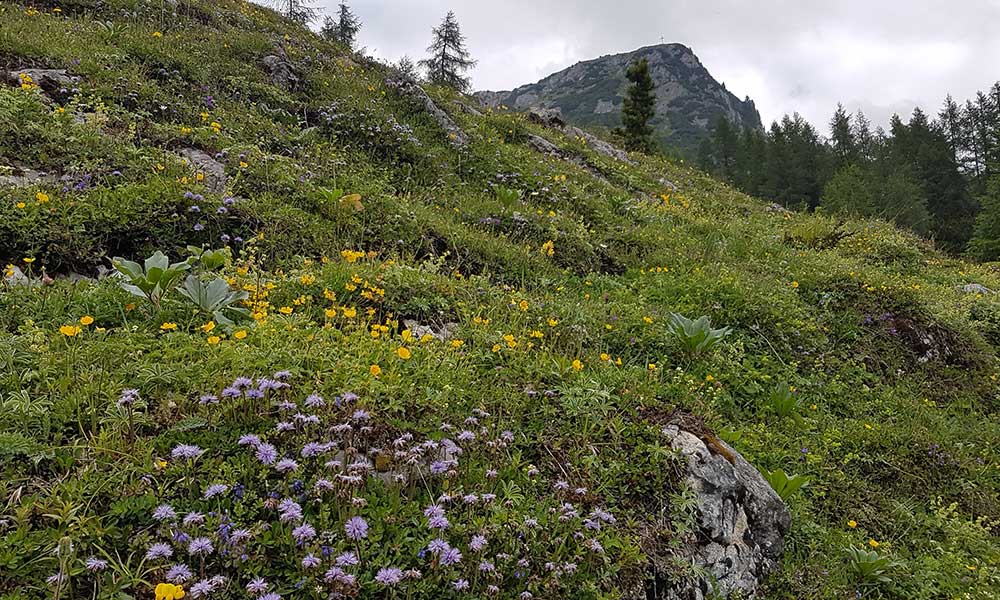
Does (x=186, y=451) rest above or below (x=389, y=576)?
above

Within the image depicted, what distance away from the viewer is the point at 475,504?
7.49ft

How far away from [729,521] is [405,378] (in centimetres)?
207

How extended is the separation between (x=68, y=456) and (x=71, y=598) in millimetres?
639

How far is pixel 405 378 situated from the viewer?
299 cm

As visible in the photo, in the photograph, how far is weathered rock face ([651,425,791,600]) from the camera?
2.72 meters

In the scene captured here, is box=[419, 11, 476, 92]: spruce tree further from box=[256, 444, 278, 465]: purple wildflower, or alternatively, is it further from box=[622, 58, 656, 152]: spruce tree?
box=[256, 444, 278, 465]: purple wildflower

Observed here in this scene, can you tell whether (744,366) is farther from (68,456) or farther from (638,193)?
(638,193)

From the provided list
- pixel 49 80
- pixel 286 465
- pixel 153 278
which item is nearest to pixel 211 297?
pixel 153 278

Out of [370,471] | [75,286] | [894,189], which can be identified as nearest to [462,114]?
[75,286]

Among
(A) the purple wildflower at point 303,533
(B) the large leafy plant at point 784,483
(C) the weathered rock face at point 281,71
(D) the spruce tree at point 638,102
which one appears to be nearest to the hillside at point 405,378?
(A) the purple wildflower at point 303,533

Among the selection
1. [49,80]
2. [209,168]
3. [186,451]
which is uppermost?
[49,80]

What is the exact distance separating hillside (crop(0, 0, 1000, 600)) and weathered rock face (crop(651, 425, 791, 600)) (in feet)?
0.07

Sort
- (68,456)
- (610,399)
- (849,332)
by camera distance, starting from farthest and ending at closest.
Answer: (849,332), (610,399), (68,456)

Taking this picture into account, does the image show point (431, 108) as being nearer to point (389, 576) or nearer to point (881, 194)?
point (389, 576)
